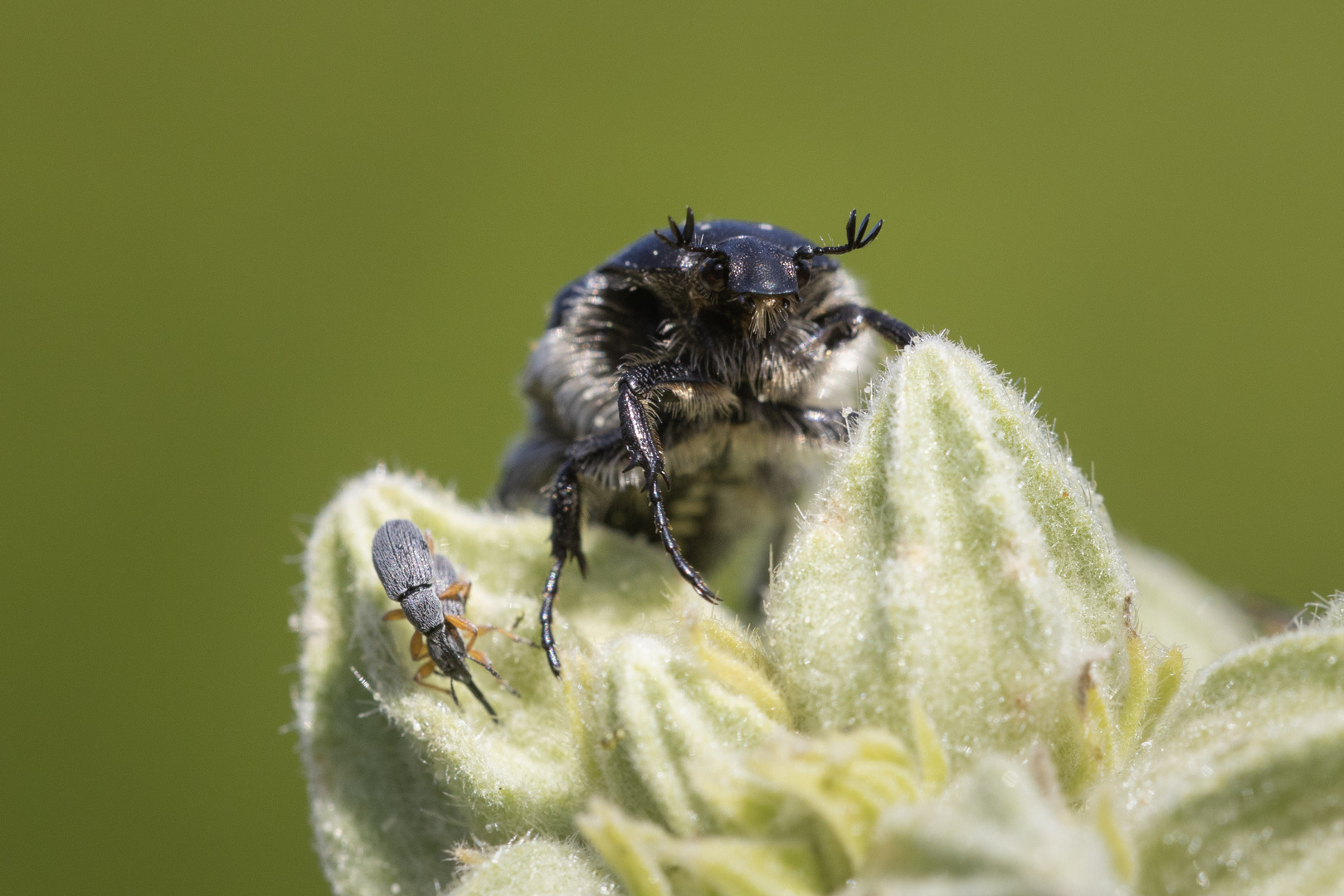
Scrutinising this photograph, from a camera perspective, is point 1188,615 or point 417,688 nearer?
point 417,688

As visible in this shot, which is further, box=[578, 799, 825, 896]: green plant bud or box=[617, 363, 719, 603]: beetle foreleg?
box=[617, 363, 719, 603]: beetle foreleg

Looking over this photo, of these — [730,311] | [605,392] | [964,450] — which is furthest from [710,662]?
[605,392]

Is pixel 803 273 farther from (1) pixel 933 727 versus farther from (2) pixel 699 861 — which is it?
(2) pixel 699 861

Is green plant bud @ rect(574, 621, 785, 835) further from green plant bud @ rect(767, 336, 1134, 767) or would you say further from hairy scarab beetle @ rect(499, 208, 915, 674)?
hairy scarab beetle @ rect(499, 208, 915, 674)

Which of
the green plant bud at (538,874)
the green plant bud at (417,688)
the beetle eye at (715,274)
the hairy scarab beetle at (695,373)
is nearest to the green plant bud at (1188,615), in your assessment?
the hairy scarab beetle at (695,373)

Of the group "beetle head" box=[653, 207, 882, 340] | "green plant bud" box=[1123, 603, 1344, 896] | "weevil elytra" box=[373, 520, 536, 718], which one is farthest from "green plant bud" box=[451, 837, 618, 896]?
"beetle head" box=[653, 207, 882, 340]

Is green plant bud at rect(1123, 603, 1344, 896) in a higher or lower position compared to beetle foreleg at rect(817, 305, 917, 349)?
lower

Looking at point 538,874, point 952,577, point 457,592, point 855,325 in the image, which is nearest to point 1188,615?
point 855,325
